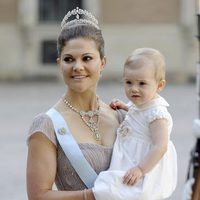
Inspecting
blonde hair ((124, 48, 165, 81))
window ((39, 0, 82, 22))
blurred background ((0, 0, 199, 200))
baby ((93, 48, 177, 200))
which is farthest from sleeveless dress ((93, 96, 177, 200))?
window ((39, 0, 82, 22))

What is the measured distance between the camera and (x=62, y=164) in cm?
297

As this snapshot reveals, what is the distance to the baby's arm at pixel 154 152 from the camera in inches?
113

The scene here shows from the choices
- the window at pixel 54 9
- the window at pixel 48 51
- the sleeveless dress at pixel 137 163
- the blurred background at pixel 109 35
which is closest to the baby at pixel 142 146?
the sleeveless dress at pixel 137 163

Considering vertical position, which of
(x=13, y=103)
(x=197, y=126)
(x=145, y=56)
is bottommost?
(x=13, y=103)

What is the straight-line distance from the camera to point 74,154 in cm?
293

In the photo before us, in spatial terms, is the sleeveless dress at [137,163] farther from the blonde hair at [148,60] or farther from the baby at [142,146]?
the blonde hair at [148,60]

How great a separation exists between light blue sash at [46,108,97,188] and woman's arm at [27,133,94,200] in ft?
0.18

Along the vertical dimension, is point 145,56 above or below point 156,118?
above

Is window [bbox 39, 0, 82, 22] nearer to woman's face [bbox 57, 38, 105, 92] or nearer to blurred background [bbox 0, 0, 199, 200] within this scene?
blurred background [bbox 0, 0, 199, 200]

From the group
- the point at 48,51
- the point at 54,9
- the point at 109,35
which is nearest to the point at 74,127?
the point at 109,35

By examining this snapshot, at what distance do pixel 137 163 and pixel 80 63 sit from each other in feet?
1.41

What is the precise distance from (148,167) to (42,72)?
23.6 metres

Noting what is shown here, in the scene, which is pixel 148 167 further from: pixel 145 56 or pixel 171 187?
pixel 145 56

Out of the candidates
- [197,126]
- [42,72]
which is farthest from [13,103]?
[197,126]
